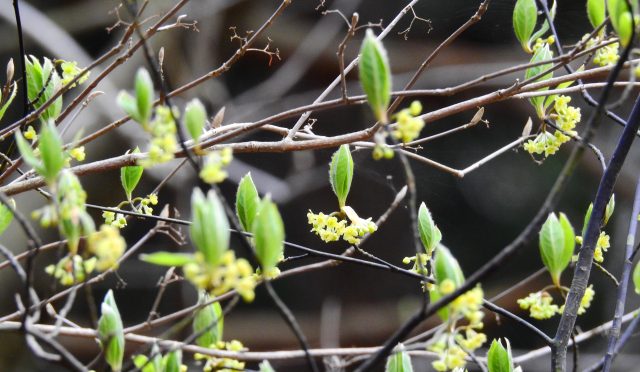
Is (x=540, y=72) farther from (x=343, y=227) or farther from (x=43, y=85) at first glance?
(x=43, y=85)

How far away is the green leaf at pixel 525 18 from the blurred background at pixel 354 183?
1.56 m

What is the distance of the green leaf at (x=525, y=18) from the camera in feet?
1.83

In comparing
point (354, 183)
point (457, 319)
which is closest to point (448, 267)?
point (457, 319)

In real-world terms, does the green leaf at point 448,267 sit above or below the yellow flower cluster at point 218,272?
below

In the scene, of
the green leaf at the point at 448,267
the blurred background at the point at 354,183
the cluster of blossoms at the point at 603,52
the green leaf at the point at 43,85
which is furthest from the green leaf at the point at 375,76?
the blurred background at the point at 354,183

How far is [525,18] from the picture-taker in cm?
56

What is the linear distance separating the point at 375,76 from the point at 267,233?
103 millimetres

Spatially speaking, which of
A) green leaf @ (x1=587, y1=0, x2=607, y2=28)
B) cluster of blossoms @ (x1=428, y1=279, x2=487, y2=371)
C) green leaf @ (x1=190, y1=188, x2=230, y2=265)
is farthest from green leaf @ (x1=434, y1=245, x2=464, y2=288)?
green leaf @ (x1=587, y1=0, x2=607, y2=28)

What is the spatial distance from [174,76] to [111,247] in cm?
221

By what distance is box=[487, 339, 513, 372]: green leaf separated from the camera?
0.47m

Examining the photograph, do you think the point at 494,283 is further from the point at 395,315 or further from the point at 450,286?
the point at 450,286

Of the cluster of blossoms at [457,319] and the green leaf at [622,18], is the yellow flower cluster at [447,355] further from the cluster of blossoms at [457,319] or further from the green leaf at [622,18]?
the green leaf at [622,18]

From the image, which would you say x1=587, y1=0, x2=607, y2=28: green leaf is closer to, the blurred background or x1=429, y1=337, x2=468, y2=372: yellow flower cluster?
x1=429, y1=337, x2=468, y2=372: yellow flower cluster

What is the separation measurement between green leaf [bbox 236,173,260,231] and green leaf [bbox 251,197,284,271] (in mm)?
150
